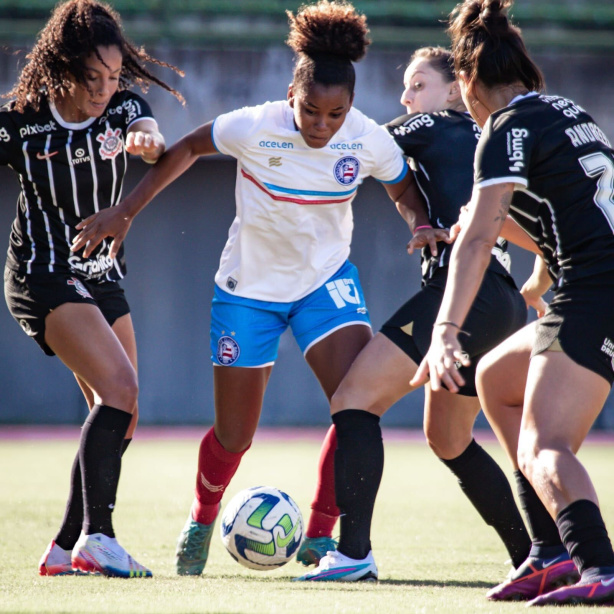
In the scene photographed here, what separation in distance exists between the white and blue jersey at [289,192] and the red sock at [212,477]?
0.75 metres

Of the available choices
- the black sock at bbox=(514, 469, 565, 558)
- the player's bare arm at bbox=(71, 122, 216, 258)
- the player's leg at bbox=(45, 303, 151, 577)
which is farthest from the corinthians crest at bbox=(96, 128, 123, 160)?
the black sock at bbox=(514, 469, 565, 558)

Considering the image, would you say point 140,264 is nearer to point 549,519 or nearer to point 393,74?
point 393,74

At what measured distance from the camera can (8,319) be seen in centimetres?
1339

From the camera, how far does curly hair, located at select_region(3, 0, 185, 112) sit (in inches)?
165

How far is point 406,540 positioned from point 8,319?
372 inches

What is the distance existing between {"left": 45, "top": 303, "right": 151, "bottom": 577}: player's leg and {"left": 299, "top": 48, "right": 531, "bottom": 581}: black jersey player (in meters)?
0.88

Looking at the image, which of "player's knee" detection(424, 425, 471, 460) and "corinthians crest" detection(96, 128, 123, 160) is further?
"corinthians crest" detection(96, 128, 123, 160)

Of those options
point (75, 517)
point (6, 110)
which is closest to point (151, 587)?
point (75, 517)

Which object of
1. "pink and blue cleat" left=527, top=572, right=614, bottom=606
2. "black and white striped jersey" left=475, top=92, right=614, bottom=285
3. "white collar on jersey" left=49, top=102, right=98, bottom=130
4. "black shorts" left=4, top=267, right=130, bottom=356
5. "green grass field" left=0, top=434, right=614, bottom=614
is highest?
"black and white striped jersey" left=475, top=92, right=614, bottom=285

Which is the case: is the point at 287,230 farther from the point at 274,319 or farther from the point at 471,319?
the point at 471,319

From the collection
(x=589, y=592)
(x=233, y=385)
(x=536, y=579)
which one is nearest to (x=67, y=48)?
(x=233, y=385)

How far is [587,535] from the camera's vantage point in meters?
2.95

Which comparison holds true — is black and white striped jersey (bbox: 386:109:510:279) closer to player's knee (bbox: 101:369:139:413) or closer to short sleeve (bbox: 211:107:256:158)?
short sleeve (bbox: 211:107:256:158)

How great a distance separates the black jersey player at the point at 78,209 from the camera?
4043mm
